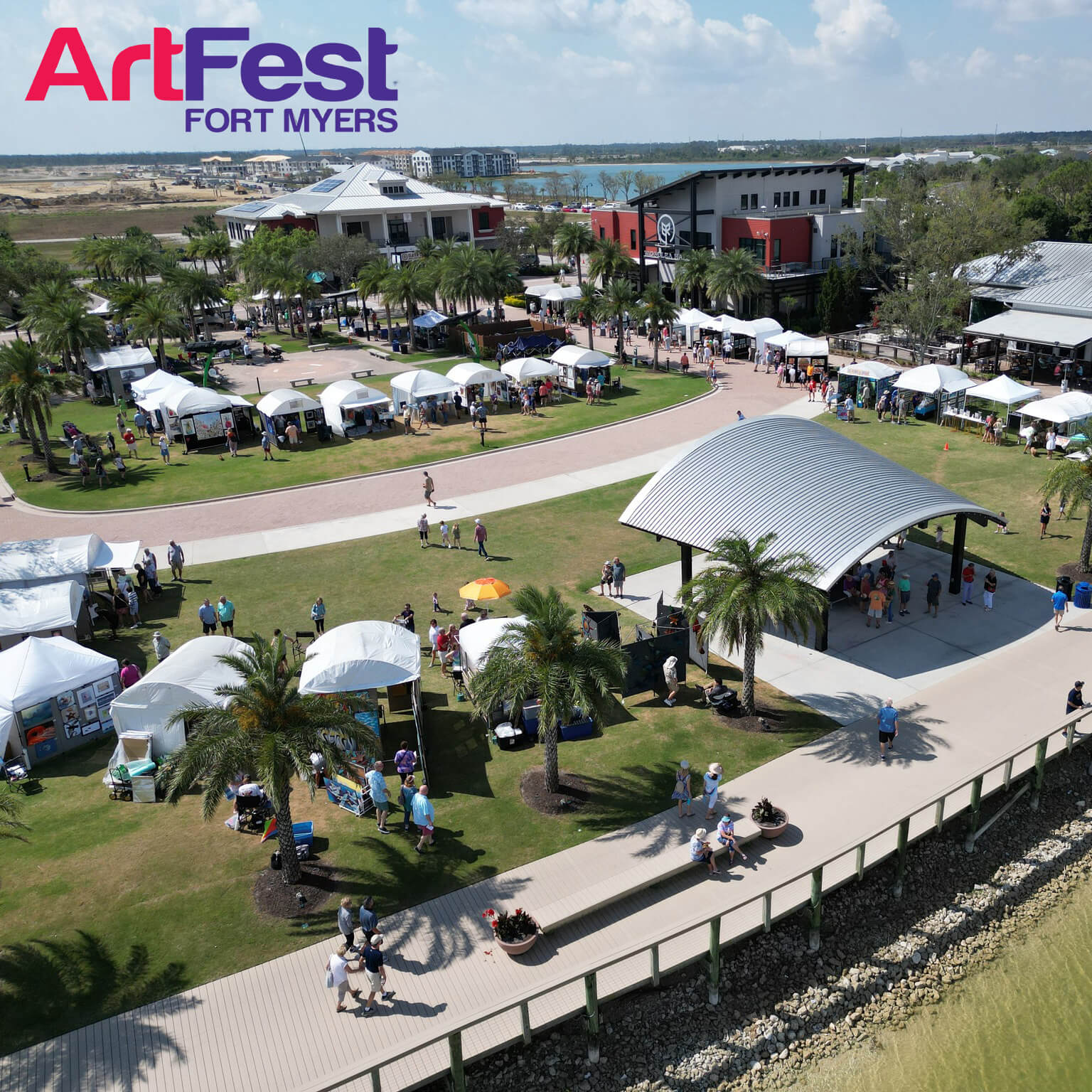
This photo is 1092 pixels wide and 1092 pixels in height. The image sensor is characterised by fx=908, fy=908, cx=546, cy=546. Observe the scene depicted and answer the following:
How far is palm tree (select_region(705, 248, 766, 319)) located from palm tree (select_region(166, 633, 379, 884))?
44814 mm

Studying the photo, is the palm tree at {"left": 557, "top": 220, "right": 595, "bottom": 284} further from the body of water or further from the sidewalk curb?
the body of water

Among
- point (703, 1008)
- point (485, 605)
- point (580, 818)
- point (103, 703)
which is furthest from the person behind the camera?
point (485, 605)

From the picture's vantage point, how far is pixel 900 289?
53469mm

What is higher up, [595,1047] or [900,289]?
[900,289]

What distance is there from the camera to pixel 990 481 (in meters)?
32.2

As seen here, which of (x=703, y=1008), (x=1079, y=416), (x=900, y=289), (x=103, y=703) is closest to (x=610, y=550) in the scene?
(x=103, y=703)

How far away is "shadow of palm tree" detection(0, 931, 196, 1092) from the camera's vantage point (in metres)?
11.7

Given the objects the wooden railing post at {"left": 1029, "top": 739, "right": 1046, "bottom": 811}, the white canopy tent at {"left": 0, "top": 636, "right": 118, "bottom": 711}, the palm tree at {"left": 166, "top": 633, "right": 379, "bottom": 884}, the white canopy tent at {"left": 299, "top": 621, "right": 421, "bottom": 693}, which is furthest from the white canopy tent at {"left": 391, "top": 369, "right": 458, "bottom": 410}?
the wooden railing post at {"left": 1029, "top": 739, "right": 1046, "bottom": 811}

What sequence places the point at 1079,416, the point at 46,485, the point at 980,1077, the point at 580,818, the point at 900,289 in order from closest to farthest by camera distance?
the point at 980,1077 → the point at 580,818 → the point at 1079,416 → the point at 46,485 → the point at 900,289

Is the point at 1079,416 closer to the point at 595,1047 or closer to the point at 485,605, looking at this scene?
the point at 485,605

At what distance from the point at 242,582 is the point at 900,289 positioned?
142ft

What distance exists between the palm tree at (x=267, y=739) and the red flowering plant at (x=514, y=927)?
341cm

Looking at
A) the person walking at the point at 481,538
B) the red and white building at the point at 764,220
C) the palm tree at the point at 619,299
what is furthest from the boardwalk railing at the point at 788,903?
the red and white building at the point at 764,220

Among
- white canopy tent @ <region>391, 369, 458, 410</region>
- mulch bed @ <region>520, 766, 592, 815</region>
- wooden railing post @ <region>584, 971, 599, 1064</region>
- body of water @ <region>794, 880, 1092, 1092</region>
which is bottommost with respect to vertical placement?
body of water @ <region>794, 880, 1092, 1092</region>
